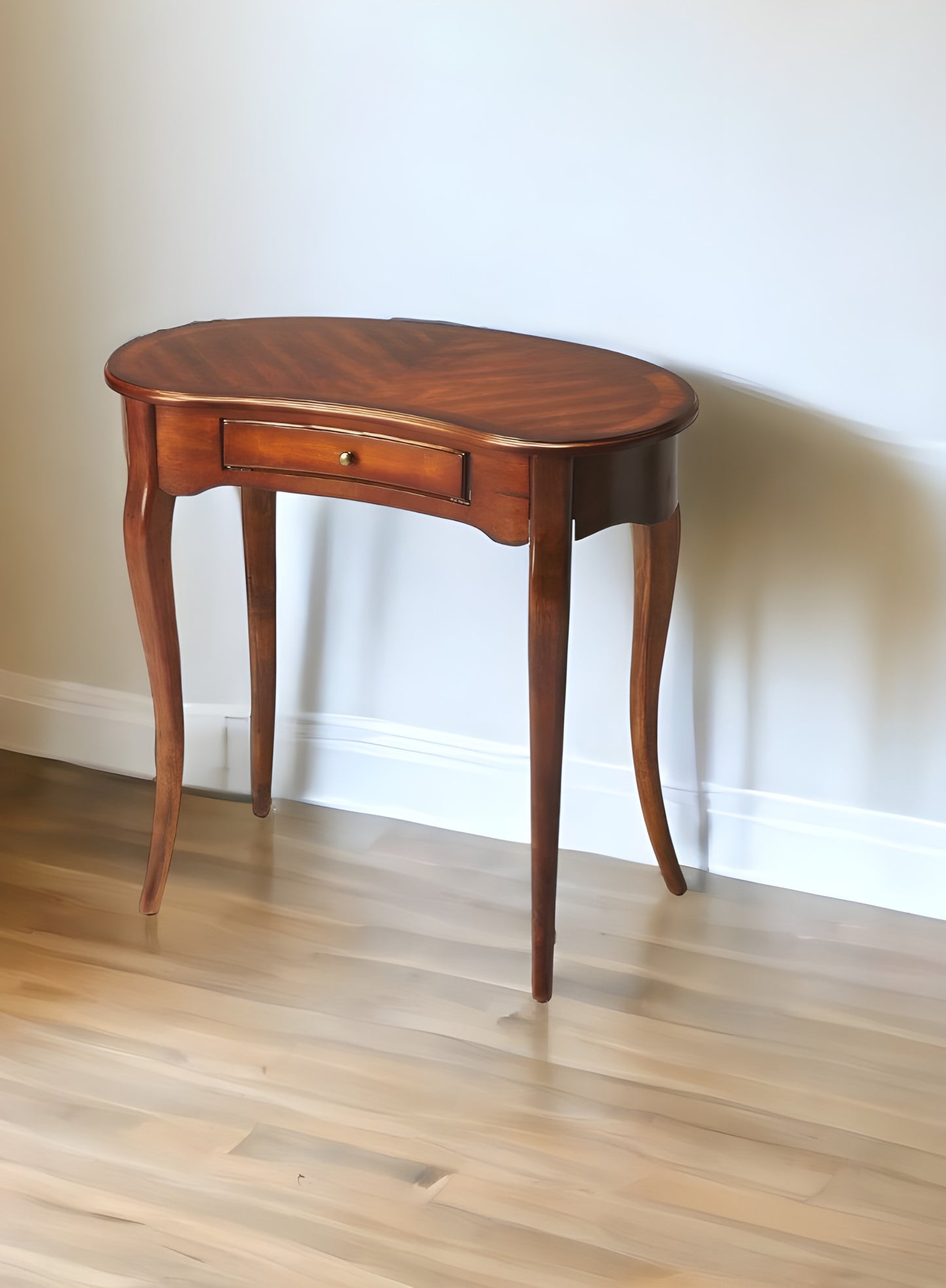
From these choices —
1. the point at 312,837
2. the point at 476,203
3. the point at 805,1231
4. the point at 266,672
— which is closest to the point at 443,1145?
the point at 805,1231

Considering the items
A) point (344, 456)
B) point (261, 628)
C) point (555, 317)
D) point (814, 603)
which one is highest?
point (555, 317)

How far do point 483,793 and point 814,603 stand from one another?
64cm

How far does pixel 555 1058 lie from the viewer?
64.8 inches

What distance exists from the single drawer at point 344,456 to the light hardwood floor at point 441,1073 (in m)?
0.71

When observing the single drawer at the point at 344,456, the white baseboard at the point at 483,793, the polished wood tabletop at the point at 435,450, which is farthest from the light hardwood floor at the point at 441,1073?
the single drawer at the point at 344,456

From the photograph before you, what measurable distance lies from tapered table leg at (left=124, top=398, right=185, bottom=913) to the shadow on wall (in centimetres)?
78

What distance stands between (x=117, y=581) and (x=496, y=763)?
769mm

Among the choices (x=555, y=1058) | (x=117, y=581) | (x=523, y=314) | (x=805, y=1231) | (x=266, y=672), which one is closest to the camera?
(x=805, y=1231)

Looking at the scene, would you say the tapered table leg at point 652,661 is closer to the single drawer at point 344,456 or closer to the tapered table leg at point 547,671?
Result: the tapered table leg at point 547,671

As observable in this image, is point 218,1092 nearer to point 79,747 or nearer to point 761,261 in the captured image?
point 79,747

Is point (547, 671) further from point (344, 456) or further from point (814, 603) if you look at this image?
point (814, 603)

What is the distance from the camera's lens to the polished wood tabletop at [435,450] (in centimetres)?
152

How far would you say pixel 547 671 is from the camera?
1594 mm

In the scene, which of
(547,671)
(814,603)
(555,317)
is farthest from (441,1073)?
(555,317)
